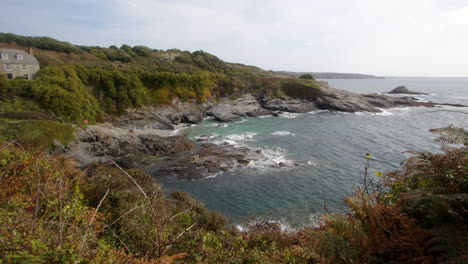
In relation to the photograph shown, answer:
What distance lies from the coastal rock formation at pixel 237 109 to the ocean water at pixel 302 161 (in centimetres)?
333

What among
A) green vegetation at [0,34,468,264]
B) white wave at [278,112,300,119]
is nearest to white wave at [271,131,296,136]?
white wave at [278,112,300,119]

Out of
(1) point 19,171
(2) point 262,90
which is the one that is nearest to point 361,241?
(1) point 19,171

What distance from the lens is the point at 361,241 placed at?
384 cm

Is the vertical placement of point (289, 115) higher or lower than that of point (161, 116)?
higher

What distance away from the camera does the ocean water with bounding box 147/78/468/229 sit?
18.5m

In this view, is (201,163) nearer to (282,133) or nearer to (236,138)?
(236,138)

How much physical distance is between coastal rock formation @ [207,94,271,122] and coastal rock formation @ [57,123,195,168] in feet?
61.1

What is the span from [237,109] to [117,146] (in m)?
31.9

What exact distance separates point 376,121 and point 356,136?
14.6 m

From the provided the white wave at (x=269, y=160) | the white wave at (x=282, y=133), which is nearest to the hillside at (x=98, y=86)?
the white wave at (x=282, y=133)

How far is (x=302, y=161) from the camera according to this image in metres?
27.5

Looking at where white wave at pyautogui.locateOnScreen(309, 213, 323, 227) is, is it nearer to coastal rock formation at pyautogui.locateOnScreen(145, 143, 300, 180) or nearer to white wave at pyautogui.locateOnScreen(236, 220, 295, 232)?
white wave at pyautogui.locateOnScreen(236, 220, 295, 232)

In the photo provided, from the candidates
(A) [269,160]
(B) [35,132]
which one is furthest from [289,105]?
(B) [35,132]

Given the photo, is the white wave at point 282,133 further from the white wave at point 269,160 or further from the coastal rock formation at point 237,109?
the coastal rock formation at point 237,109
